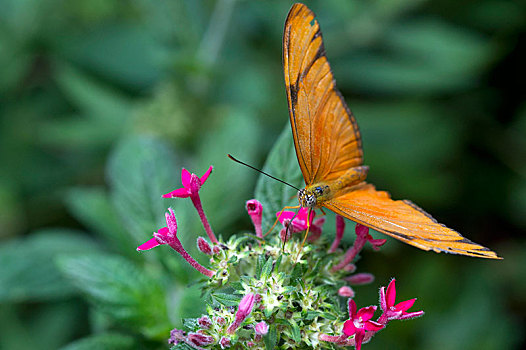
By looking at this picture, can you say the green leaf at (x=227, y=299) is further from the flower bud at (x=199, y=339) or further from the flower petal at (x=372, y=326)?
the flower petal at (x=372, y=326)

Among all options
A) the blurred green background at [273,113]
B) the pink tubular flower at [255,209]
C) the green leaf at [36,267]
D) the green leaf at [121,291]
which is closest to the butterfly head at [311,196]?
the pink tubular flower at [255,209]

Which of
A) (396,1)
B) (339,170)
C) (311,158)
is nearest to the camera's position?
(311,158)

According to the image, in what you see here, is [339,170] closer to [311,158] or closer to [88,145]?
[311,158]

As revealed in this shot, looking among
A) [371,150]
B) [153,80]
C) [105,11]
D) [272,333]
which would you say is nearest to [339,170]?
[272,333]

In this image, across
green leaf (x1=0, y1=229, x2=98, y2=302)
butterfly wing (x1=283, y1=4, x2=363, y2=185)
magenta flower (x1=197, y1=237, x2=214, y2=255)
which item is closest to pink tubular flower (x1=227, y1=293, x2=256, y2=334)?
magenta flower (x1=197, y1=237, x2=214, y2=255)

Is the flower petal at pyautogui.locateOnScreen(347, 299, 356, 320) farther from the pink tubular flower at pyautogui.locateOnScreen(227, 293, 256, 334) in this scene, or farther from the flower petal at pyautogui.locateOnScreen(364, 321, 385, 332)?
the pink tubular flower at pyautogui.locateOnScreen(227, 293, 256, 334)

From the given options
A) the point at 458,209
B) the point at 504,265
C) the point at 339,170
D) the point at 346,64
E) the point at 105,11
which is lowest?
the point at 504,265
